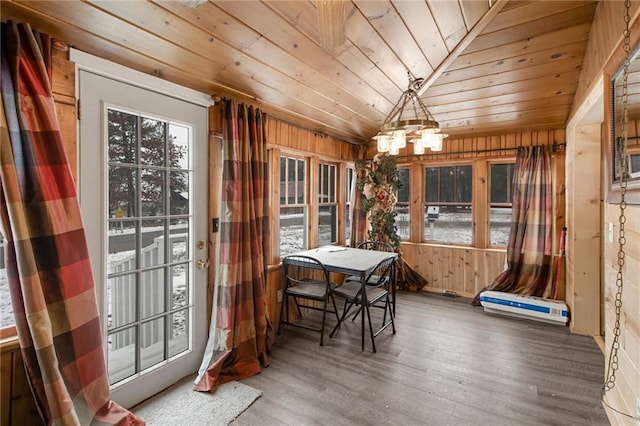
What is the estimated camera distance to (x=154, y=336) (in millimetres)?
2295

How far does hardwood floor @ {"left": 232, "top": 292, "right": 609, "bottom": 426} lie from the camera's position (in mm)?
2100

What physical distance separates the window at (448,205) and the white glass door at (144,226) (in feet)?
11.9

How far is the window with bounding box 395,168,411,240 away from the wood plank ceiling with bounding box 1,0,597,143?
151 centimetres

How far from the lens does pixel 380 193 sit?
447 centimetres

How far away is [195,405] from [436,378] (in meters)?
1.82

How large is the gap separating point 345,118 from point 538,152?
2.50 m

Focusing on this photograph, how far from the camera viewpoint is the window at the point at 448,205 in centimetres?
477

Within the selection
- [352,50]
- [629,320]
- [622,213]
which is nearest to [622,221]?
[622,213]

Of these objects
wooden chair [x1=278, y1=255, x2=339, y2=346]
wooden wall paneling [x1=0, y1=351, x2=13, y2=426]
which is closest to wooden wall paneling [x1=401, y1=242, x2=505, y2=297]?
wooden chair [x1=278, y1=255, x2=339, y2=346]

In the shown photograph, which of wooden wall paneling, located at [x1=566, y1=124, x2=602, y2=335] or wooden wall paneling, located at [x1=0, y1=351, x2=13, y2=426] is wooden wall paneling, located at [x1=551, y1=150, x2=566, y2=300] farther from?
wooden wall paneling, located at [x1=0, y1=351, x2=13, y2=426]

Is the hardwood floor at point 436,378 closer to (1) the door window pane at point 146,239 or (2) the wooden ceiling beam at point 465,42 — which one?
(1) the door window pane at point 146,239

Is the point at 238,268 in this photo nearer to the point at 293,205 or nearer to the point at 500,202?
the point at 293,205

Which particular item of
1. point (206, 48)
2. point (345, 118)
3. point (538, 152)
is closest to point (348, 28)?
point (206, 48)

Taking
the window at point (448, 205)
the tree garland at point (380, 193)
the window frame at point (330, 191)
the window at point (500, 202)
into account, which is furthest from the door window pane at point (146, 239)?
the window at point (500, 202)
